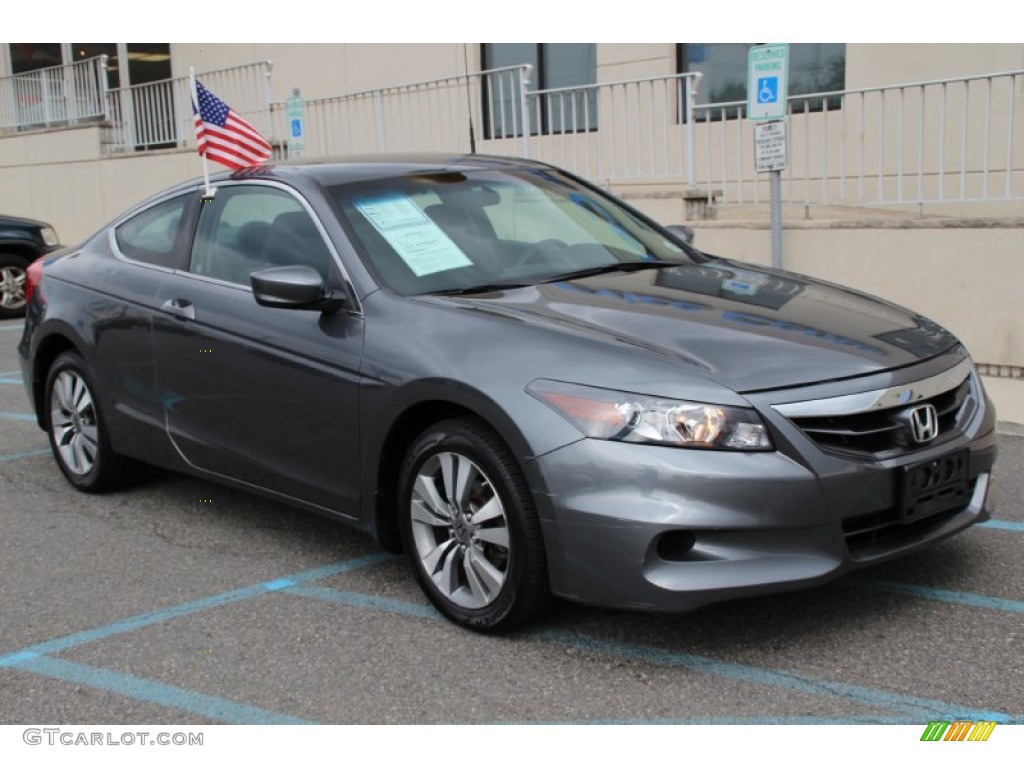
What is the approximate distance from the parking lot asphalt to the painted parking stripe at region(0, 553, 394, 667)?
10mm

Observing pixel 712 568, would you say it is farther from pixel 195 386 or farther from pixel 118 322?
pixel 118 322

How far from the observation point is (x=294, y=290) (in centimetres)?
424

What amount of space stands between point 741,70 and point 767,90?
473cm

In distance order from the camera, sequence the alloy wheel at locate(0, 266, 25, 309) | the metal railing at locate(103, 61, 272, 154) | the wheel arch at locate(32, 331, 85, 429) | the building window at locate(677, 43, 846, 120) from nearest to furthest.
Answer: the wheel arch at locate(32, 331, 85, 429) → the building window at locate(677, 43, 846, 120) → the alloy wheel at locate(0, 266, 25, 309) → the metal railing at locate(103, 61, 272, 154)

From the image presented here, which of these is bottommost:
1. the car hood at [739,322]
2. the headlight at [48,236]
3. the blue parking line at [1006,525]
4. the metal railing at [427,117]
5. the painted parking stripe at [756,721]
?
the painted parking stripe at [756,721]

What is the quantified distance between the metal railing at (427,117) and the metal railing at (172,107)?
155cm

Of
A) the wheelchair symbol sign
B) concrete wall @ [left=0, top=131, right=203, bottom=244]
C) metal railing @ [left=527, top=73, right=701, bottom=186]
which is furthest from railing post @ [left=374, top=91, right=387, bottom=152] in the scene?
the wheelchair symbol sign

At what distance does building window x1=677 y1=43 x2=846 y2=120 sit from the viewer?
36.7 feet

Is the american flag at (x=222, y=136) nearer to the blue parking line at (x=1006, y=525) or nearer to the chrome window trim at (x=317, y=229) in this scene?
the chrome window trim at (x=317, y=229)

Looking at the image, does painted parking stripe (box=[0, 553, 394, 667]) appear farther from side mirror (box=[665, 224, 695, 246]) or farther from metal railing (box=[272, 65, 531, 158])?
metal railing (box=[272, 65, 531, 158])

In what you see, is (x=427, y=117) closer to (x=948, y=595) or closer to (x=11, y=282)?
(x=11, y=282)

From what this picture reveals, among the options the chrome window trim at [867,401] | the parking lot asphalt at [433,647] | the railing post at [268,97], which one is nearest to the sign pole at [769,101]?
the parking lot asphalt at [433,647]

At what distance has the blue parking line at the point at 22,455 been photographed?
22.1 feet

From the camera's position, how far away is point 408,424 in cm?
411
